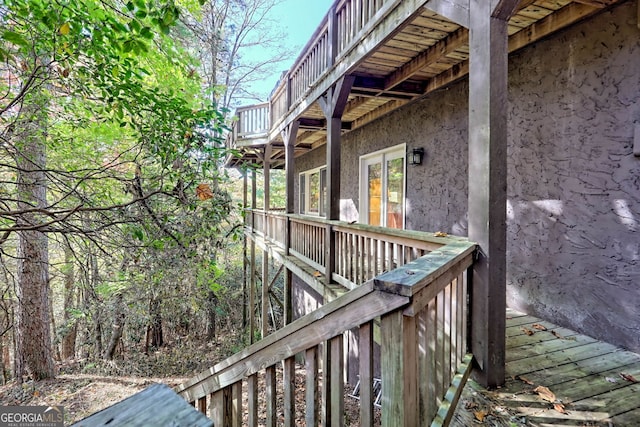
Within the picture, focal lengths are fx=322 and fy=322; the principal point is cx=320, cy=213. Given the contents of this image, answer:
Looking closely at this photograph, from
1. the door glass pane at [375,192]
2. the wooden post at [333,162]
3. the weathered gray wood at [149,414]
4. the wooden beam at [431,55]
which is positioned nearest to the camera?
the weathered gray wood at [149,414]

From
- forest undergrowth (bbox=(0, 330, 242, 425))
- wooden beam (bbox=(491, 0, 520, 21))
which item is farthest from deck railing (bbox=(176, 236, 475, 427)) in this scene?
forest undergrowth (bbox=(0, 330, 242, 425))

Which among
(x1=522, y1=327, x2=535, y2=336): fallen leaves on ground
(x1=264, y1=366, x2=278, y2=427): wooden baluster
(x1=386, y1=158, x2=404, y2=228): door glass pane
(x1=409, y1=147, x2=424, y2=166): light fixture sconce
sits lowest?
(x1=522, y1=327, x2=535, y2=336): fallen leaves on ground

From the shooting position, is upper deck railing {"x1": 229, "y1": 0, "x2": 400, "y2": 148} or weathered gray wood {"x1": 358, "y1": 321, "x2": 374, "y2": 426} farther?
upper deck railing {"x1": 229, "y1": 0, "x2": 400, "y2": 148}

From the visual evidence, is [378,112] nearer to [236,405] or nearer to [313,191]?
[313,191]

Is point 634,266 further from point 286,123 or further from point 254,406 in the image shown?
point 286,123

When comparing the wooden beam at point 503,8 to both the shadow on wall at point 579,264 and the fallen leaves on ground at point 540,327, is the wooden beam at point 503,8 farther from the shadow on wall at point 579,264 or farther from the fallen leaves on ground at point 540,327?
the fallen leaves on ground at point 540,327

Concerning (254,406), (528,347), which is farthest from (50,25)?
(528,347)

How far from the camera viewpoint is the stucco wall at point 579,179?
2613 mm

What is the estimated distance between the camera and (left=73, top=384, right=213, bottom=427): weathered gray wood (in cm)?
61

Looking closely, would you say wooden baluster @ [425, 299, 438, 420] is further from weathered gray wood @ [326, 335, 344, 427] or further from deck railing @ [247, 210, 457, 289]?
deck railing @ [247, 210, 457, 289]

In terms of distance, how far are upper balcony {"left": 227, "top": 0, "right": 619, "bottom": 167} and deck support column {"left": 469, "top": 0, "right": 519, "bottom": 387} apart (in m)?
0.34

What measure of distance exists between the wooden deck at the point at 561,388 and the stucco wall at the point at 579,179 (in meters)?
0.42

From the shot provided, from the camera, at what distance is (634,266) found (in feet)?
8.51

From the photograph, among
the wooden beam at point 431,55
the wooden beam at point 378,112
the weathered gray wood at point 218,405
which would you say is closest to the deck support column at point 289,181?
the wooden beam at point 378,112
